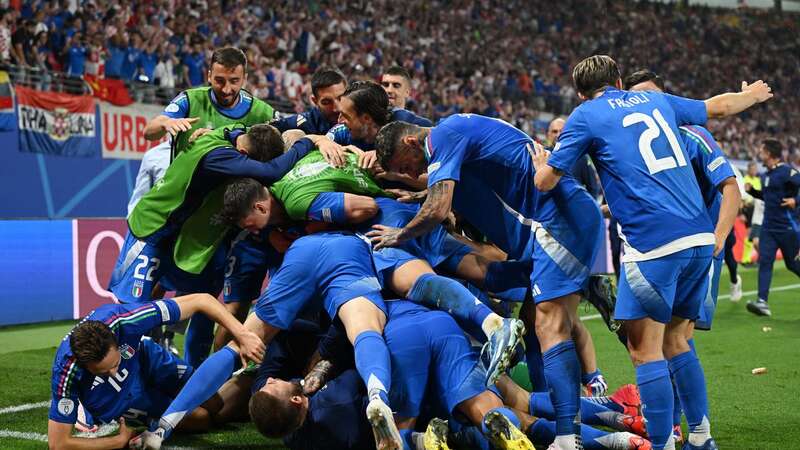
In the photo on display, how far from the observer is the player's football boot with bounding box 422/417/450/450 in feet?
15.4

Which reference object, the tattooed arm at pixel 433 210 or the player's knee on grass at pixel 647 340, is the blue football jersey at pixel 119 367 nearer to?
the tattooed arm at pixel 433 210

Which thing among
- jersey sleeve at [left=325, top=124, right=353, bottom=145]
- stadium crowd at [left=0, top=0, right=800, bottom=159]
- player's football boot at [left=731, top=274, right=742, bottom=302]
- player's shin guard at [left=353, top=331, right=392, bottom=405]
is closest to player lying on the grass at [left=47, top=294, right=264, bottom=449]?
player's shin guard at [left=353, top=331, right=392, bottom=405]

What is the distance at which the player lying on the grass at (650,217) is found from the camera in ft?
15.1

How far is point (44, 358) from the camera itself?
848cm

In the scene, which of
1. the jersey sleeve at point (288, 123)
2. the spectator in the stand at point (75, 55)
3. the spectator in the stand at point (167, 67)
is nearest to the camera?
the jersey sleeve at point (288, 123)

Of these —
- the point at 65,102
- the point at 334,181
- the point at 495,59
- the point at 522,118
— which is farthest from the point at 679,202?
the point at 495,59

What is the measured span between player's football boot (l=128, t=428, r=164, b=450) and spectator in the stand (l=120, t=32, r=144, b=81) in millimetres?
12909

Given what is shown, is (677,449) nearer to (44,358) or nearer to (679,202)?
(679,202)

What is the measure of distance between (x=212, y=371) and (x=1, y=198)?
1128 cm

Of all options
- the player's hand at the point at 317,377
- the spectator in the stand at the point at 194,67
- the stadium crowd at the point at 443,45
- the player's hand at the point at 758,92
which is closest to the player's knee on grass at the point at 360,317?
the player's hand at the point at 317,377

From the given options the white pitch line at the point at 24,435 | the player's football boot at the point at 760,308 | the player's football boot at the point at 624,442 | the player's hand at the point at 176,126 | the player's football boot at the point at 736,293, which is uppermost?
the player's hand at the point at 176,126

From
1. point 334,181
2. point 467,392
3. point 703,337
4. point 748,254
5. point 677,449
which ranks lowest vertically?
point 748,254

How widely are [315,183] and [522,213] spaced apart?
1379 mm

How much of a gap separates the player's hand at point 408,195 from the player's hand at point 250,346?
1.43 metres
